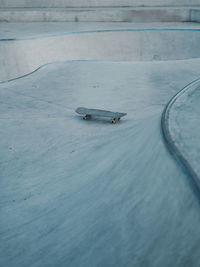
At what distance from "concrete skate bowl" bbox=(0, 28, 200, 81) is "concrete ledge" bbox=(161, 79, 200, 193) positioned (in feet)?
22.1

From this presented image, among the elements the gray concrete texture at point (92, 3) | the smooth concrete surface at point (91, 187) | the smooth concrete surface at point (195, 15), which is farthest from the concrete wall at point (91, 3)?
the smooth concrete surface at point (91, 187)

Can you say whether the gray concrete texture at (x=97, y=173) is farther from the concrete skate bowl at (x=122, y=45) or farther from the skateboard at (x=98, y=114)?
the concrete skate bowl at (x=122, y=45)

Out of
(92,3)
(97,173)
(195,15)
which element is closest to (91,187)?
(97,173)

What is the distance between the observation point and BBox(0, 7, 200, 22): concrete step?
12.9 meters

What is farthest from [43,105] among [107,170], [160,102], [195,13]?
[195,13]

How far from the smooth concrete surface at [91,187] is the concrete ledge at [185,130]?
0.07 m

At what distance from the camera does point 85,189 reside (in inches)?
114

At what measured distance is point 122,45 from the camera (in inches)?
414

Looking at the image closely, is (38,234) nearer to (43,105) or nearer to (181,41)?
(43,105)

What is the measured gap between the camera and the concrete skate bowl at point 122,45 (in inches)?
381

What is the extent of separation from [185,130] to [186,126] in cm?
9

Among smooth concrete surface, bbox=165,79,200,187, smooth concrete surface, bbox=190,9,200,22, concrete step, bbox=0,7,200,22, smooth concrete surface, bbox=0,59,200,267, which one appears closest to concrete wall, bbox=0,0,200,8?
concrete step, bbox=0,7,200,22

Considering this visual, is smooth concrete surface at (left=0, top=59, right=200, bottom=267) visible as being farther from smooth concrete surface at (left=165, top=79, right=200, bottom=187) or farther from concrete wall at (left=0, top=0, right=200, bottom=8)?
concrete wall at (left=0, top=0, right=200, bottom=8)

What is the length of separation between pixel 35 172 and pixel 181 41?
A: 27.2 feet
